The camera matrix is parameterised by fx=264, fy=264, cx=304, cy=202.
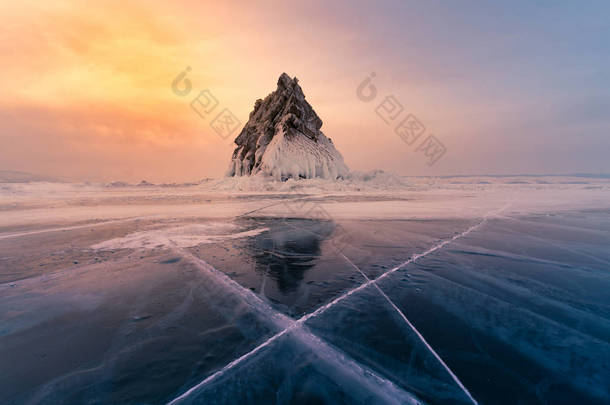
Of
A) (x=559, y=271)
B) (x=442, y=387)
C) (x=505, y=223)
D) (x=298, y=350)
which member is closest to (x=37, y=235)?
(x=298, y=350)

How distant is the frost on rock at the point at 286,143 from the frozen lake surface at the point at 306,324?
2783 cm

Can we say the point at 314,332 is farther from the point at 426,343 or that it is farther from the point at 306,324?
the point at 426,343

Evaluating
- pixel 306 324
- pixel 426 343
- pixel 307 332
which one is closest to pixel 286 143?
pixel 306 324

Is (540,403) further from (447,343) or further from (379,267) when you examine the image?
(379,267)

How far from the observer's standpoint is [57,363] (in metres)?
1.99

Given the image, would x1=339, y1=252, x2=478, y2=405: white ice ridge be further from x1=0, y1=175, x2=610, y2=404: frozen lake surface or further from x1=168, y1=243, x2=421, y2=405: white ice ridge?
x1=168, y1=243, x2=421, y2=405: white ice ridge

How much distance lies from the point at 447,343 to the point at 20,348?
354cm

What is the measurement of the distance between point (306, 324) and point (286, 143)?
104 feet

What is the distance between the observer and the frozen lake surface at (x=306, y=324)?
1.74 m

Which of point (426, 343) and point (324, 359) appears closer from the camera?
point (324, 359)

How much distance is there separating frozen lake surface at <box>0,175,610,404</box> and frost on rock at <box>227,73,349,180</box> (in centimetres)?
2783

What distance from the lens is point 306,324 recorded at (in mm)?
2482

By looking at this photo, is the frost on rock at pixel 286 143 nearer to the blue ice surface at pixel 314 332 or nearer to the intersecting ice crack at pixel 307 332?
the intersecting ice crack at pixel 307 332

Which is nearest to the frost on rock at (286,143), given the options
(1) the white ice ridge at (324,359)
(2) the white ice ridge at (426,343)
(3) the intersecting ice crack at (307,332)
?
(3) the intersecting ice crack at (307,332)
